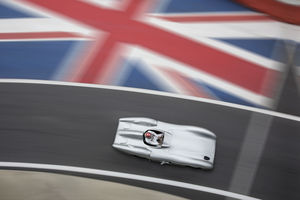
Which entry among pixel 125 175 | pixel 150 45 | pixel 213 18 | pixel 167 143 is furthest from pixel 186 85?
pixel 125 175

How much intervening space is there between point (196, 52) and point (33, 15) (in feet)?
14.4

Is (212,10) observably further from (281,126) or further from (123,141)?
(123,141)

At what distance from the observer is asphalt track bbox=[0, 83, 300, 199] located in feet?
26.7

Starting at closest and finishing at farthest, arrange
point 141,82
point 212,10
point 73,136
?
point 73,136, point 141,82, point 212,10

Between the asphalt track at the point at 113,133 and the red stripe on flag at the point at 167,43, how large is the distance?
0.94m

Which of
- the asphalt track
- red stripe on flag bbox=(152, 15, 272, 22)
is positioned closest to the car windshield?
the asphalt track

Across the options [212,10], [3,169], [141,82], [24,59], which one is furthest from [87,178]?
[212,10]

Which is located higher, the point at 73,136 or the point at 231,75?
the point at 231,75

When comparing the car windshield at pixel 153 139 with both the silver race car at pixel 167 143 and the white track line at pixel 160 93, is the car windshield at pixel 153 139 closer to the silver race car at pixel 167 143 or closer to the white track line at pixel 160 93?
the silver race car at pixel 167 143

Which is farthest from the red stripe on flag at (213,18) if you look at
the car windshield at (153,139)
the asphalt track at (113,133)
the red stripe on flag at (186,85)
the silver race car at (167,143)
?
the car windshield at (153,139)

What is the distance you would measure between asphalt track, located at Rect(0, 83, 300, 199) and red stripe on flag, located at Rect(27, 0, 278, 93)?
3.09ft

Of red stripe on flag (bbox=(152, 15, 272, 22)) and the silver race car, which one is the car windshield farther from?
red stripe on flag (bbox=(152, 15, 272, 22))

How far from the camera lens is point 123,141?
8188mm

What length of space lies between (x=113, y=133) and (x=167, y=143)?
1265 millimetres
